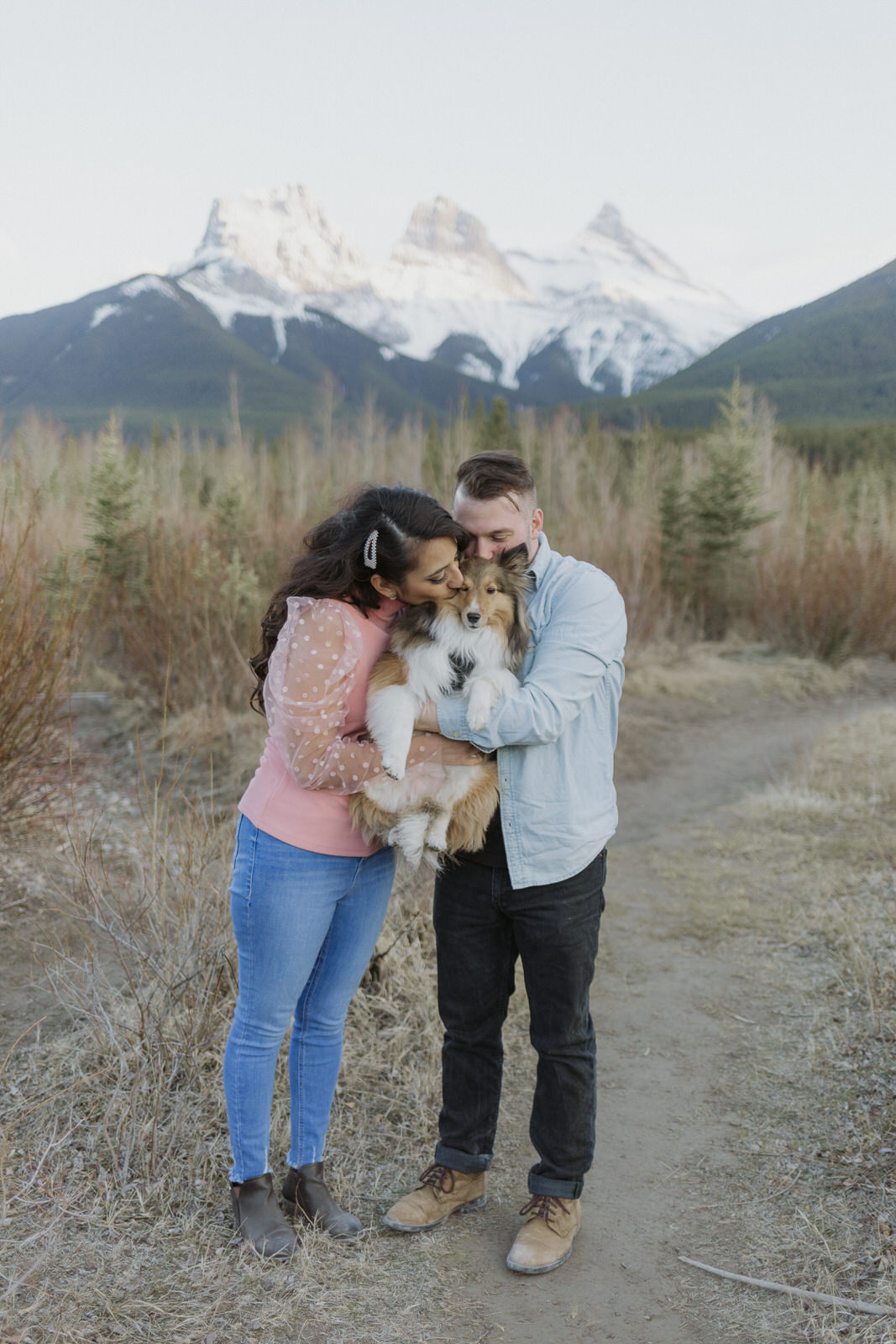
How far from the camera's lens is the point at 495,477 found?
2.61 m

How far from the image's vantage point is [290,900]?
2.55m

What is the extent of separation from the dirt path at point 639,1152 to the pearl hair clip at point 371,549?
7.01 ft

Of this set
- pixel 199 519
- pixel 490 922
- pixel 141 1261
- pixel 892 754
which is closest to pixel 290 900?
pixel 490 922

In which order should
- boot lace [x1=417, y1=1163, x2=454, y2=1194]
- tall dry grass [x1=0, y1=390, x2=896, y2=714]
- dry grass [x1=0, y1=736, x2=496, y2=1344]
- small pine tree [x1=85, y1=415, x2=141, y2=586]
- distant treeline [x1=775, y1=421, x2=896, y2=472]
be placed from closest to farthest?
dry grass [x1=0, y1=736, x2=496, y2=1344]
boot lace [x1=417, y1=1163, x2=454, y2=1194]
tall dry grass [x1=0, y1=390, x2=896, y2=714]
small pine tree [x1=85, y1=415, x2=141, y2=586]
distant treeline [x1=775, y1=421, x2=896, y2=472]

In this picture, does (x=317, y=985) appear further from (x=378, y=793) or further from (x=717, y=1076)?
(x=717, y=1076)

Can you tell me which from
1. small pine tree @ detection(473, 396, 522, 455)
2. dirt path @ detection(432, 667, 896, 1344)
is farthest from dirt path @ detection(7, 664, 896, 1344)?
small pine tree @ detection(473, 396, 522, 455)

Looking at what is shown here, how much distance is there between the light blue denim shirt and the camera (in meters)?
2.52

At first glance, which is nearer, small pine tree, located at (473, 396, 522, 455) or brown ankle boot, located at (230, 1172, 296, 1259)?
brown ankle boot, located at (230, 1172, 296, 1259)

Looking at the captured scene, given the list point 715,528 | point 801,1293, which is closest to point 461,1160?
point 801,1293

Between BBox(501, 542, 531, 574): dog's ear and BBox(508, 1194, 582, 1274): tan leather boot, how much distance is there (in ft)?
6.34

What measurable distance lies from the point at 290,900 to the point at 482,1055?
93 cm

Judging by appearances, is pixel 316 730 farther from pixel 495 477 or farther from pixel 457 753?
pixel 495 477

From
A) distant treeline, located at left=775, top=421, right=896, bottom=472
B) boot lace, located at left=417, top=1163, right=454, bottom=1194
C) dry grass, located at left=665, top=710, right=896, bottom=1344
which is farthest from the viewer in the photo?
distant treeline, located at left=775, top=421, right=896, bottom=472

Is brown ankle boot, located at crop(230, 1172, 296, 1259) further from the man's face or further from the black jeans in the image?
the man's face
